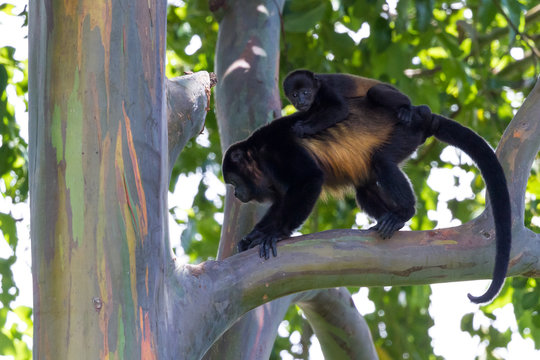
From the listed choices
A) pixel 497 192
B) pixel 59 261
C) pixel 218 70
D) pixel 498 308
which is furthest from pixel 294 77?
pixel 498 308

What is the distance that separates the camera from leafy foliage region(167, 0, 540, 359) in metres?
4.05

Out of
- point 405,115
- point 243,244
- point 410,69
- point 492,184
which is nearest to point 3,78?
point 243,244

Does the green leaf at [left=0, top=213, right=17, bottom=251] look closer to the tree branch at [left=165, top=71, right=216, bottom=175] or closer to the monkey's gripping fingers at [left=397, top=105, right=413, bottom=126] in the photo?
the tree branch at [left=165, top=71, right=216, bottom=175]

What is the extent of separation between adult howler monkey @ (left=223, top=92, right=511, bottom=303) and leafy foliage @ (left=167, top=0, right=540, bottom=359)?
2.96 ft

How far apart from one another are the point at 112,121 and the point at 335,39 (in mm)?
2653

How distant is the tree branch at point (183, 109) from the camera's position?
2.54 m

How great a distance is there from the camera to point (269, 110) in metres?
3.51

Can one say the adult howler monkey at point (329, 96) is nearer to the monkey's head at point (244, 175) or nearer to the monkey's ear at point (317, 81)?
the monkey's ear at point (317, 81)

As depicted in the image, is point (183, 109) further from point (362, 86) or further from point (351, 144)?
point (362, 86)

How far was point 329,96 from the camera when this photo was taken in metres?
3.28

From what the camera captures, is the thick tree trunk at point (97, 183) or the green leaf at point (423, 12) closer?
the thick tree trunk at point (97, 183)

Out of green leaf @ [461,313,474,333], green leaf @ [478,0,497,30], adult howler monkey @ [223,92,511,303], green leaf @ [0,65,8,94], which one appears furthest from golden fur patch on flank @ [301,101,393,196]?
green leaf @ [461,313,474,333]

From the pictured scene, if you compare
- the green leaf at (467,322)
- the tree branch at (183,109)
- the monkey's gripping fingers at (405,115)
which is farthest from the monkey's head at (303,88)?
the green leaf at (467,322)

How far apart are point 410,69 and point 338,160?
2.38 metres
